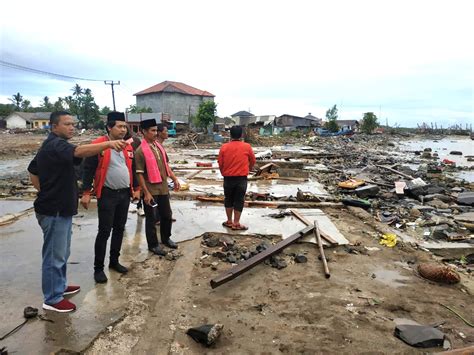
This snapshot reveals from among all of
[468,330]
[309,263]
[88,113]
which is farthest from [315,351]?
[88,113]

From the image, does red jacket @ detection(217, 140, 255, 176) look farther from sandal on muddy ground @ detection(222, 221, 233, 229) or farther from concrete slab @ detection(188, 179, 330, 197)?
concrete slab @ detection(188, 179, 330, 197)

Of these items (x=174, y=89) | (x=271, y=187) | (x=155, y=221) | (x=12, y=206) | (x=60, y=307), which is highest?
(x=174, y=89)

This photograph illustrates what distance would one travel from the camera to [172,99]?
62.2m

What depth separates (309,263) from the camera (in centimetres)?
455

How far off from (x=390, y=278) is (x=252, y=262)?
169 cm

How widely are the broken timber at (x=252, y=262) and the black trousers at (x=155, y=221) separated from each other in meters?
1.21

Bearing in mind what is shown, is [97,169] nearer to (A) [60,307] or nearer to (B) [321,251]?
(A) [60,307]

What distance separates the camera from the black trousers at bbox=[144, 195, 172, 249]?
4605 millimetres

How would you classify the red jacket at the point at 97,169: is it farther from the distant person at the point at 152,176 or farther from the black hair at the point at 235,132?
the black hair at the point at 235,132

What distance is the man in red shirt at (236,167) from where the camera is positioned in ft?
18.2

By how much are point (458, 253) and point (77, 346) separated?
213 inches

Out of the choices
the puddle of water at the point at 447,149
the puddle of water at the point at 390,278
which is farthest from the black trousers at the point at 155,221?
the puddle of water at the point at 447,149

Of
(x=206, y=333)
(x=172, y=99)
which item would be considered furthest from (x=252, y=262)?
(x=172, y=99)

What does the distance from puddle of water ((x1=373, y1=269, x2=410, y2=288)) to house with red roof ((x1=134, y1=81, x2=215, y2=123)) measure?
57976 mm
